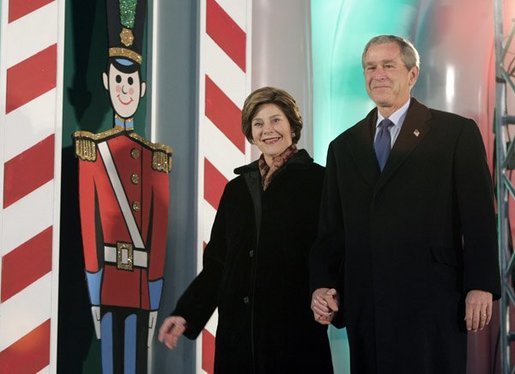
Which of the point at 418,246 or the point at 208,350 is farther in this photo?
the point at 208,350

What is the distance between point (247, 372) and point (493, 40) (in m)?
1.79

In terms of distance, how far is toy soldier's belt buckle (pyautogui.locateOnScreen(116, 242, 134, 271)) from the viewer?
135 inches

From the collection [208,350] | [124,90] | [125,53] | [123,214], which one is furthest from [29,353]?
[125,53]

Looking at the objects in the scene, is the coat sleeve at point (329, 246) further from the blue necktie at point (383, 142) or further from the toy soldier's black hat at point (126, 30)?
the toy soldier's black hat at point (126, 30)

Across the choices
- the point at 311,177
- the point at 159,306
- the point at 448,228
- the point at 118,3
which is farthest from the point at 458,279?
the point at 118,3

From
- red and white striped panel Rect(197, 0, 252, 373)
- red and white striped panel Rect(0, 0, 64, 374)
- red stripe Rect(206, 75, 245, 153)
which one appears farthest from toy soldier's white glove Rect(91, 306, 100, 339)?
red stripe Rect(206, 75, 245, 153)

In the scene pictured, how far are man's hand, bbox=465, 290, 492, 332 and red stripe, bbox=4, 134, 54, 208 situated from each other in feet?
4.37

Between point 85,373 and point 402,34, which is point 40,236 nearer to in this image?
point 85,373

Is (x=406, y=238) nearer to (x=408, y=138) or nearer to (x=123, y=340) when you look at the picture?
(x=408, y=138)

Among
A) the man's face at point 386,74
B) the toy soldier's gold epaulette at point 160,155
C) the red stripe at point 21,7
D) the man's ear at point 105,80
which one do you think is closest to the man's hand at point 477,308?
the man's face at point 386,74

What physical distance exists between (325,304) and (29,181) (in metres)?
0.99

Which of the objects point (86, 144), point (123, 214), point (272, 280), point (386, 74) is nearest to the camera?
point (386, 74)

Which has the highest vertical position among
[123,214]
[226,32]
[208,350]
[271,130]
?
[226,32]

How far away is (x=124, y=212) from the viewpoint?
346 centimetres
